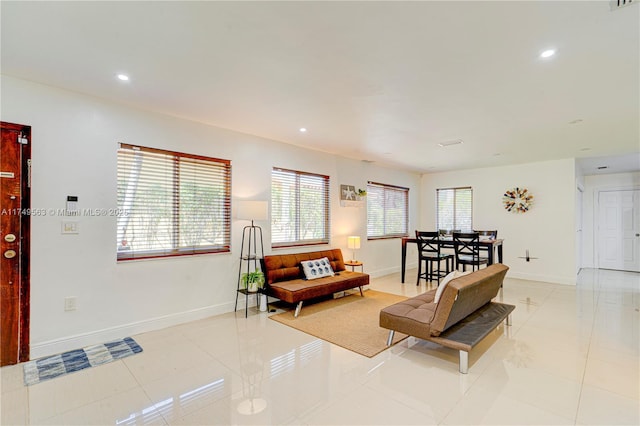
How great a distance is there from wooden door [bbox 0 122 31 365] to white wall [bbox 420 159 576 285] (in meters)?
7.79

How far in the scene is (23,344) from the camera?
2.72 metres

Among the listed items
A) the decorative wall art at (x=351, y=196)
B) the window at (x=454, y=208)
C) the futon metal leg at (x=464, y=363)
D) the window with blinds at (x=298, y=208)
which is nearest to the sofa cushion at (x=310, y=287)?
the window with blinds at (x=298, y=208)

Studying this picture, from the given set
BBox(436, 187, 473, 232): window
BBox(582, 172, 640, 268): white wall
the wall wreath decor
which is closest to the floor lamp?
BBox(436, 187, 473, 232): window

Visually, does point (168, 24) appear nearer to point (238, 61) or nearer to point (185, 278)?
point (238, 61)

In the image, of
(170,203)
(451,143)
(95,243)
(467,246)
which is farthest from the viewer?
(467,246)

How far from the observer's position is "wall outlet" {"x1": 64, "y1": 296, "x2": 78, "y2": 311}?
2924mm

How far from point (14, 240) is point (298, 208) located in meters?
3.42

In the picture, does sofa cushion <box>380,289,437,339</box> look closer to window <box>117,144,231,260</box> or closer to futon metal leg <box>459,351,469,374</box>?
futon metal leg <box>459,351,469,374</box>

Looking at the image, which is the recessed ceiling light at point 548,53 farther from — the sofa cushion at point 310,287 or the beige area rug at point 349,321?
the sofa cushion at point 310,287

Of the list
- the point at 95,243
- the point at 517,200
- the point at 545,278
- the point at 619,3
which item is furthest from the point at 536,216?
the point at 95,243

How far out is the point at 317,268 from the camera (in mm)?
4688

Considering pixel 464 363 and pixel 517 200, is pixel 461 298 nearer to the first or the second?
pixel 464 363

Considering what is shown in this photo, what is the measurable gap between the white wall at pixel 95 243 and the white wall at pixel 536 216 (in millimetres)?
5772

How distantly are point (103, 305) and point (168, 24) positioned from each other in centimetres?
280
